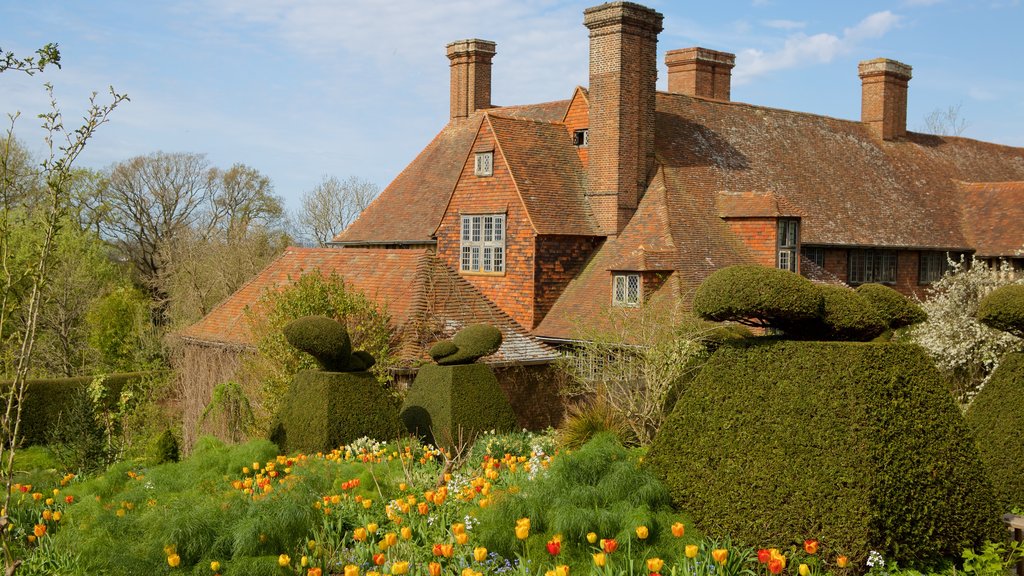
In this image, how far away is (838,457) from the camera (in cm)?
739

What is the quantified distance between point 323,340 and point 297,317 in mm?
5890

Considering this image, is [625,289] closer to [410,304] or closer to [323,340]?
[410,304]

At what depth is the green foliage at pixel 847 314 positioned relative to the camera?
8172mm

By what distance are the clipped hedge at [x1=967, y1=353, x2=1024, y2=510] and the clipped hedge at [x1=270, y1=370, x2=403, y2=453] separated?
7.40 m

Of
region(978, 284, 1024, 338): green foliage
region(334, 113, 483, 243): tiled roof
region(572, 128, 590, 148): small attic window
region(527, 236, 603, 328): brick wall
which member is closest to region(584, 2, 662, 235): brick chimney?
region(527, 236, 603, 328): brick wall

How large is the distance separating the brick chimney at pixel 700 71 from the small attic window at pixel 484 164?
11923 mm

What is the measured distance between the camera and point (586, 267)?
23.8 metres

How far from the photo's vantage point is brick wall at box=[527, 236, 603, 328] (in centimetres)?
2331

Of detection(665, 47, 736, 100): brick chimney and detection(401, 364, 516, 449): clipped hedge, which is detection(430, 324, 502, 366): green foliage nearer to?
detection(401, 364, 516, 449): clipped hedge

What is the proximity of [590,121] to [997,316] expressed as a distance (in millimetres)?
15527

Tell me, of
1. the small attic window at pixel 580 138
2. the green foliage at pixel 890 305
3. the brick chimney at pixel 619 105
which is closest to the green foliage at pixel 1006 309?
the green foliage at pixel 890 305

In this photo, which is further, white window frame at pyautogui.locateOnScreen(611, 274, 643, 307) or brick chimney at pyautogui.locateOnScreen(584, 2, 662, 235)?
brick chimney at pyautogui.locateOnScreen(584, 2, 662, 235)

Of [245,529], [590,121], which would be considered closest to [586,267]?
[590,121]

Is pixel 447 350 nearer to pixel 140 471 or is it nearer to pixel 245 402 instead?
pixel 245 402
